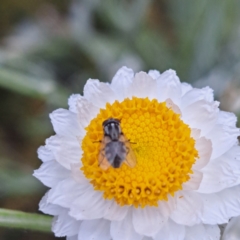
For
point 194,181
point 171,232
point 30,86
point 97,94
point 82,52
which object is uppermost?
point 82,52

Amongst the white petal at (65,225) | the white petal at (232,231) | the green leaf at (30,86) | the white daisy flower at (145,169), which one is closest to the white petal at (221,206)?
the white daisy flower at (145,169)

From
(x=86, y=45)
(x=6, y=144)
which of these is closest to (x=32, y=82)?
(x=86, y=45)

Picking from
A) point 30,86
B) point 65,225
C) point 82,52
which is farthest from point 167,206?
point 82,52

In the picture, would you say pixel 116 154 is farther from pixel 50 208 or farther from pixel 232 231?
pixel 232 231

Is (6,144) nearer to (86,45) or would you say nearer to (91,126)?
(86,45)

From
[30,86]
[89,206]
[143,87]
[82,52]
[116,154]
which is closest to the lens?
[116,154]
